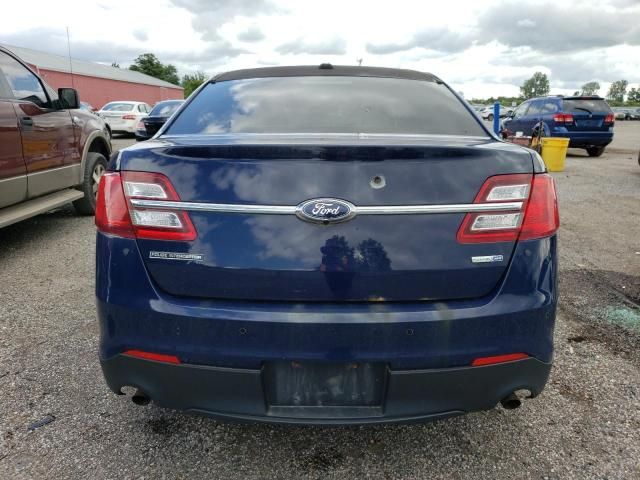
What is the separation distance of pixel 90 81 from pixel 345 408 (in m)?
42.5

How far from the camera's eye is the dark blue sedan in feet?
A: 5.35

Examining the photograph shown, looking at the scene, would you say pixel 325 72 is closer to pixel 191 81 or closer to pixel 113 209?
pixel 113 209

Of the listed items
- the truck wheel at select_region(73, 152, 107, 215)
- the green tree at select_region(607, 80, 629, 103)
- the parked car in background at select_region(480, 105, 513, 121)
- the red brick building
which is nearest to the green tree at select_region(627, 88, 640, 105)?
the green tree at select_region(607, 80, 629, 103)

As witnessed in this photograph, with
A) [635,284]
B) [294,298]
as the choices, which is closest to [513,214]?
[294,298]

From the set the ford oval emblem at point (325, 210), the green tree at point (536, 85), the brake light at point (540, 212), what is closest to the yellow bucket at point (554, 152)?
the brake light at point (540, 212)

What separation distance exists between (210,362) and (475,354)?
915 millimetres

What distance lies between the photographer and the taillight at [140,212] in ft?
5.51

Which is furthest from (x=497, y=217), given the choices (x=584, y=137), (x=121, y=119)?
(x=121, y=119)

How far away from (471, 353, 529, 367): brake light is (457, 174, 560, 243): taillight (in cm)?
41

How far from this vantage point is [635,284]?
4.05m

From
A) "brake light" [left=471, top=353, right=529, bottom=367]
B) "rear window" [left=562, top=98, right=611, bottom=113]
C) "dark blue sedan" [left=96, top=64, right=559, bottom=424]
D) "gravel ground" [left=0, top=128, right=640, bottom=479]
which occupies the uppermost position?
"rear window" [left=562, top=98, right=611, bottom=113]

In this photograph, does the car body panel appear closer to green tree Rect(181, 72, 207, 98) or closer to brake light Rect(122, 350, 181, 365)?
brake light Rect(122, 350, 181, 365)

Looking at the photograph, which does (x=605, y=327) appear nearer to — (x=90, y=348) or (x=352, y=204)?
(x=352, y=204)

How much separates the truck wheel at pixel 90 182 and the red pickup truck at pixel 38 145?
1 cm
